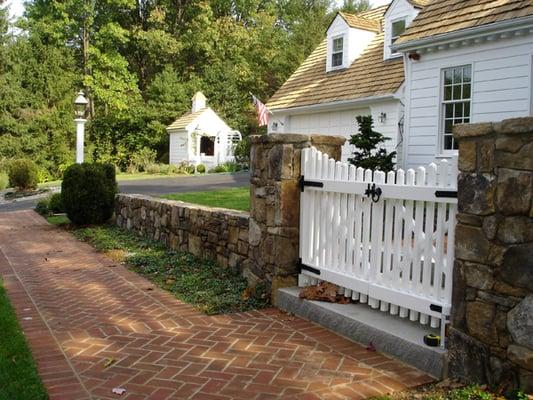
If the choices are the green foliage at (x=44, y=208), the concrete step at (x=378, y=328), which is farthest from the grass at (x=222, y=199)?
the concrete step at (x=378, y=328)

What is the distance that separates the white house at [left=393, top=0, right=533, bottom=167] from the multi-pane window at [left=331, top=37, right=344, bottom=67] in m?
4.83

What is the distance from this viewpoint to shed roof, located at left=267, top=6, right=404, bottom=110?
13.2m

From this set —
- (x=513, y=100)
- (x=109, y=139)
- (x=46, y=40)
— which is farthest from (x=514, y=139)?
(x=46, y=40)

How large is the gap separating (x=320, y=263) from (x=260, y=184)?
3.53 ft

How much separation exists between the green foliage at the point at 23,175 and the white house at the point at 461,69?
47.7 feet

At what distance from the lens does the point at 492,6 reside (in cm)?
921

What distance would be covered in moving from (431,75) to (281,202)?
6.55m

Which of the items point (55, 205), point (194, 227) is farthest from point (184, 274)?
point (55, 205)

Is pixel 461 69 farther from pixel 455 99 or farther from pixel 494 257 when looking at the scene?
pixel 494 257

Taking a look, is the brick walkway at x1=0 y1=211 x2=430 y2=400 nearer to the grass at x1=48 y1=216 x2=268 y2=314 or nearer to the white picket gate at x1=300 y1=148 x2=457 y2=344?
the grass at x1=48 y1=216 x2=268 y2=314

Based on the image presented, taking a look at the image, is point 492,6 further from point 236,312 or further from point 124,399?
point 124,399

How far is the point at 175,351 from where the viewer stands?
3879mm

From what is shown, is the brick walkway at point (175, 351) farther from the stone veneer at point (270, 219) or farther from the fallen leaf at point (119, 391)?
the stone veneer at point (270, 219)

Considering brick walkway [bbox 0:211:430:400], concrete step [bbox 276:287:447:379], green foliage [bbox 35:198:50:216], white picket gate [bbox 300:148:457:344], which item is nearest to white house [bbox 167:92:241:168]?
green foliage [bbox 35:198:50:216]
